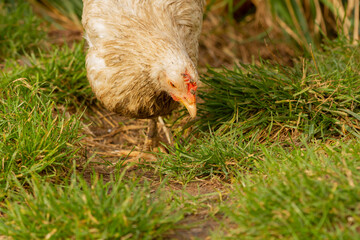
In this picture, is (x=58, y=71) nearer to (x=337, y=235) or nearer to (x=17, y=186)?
(x=17, y=186)

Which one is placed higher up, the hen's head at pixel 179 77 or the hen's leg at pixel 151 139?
the hen's head at pixel 179 77

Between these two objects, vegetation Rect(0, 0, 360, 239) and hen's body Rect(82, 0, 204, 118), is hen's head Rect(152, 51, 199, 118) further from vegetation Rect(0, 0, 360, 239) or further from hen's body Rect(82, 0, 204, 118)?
vegetation Rect(0, 0, 360, 239)

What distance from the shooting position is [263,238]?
206 centimetres

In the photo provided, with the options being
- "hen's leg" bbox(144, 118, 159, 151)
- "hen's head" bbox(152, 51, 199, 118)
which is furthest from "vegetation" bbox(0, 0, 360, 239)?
"hen's head" bbox(152, 51, 199, 118)

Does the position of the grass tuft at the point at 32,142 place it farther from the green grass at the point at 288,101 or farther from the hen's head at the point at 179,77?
the green grass at the point at 288,101

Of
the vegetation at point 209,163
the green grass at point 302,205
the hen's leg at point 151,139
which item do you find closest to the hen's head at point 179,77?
the vegetation at point 209,163

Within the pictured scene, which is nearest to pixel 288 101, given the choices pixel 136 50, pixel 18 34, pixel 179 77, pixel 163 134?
pixel 179 77

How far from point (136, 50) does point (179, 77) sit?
18.0 inches

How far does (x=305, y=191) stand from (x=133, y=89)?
1.60 metres

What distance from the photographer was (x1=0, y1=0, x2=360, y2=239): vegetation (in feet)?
7.03

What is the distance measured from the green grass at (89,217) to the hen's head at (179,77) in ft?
3.04

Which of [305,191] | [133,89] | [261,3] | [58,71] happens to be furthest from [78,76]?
[261,3]

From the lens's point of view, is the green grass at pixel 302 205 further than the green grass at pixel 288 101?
No

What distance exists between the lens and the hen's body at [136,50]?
3162 millimetres
